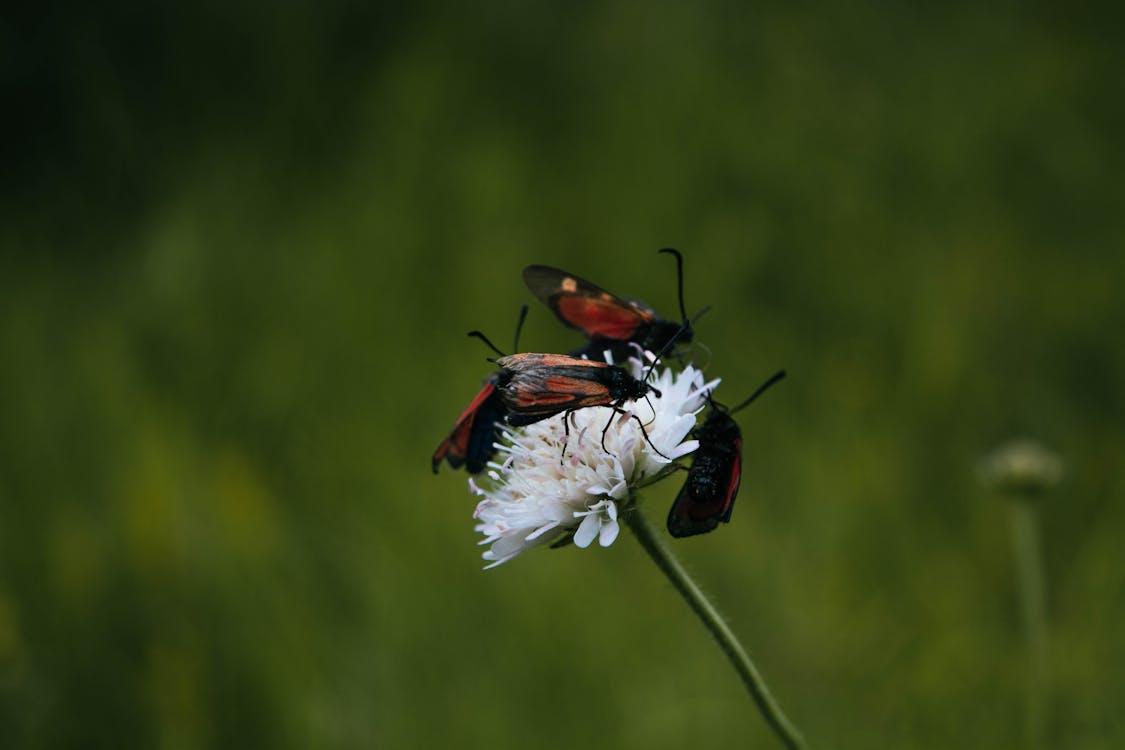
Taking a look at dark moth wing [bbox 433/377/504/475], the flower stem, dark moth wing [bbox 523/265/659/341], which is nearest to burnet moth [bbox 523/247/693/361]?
dark moth wing [bbox 523/265/659/341]

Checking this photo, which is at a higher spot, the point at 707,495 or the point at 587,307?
the point at 587,307

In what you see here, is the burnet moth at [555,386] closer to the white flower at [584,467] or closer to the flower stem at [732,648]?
the white flower at [584,467]

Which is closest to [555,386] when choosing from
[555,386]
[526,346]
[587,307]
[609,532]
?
[555,386]

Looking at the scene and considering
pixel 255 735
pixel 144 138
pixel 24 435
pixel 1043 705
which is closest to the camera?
pixel 1043 705

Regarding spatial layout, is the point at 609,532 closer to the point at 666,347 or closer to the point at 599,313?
the point at 666,347

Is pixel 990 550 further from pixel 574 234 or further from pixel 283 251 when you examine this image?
pixel 283 251

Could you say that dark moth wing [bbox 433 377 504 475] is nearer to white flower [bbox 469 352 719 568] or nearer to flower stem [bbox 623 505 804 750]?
white flower [bbox 469 352 719 568]

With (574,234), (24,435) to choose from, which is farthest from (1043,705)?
(24,435)
